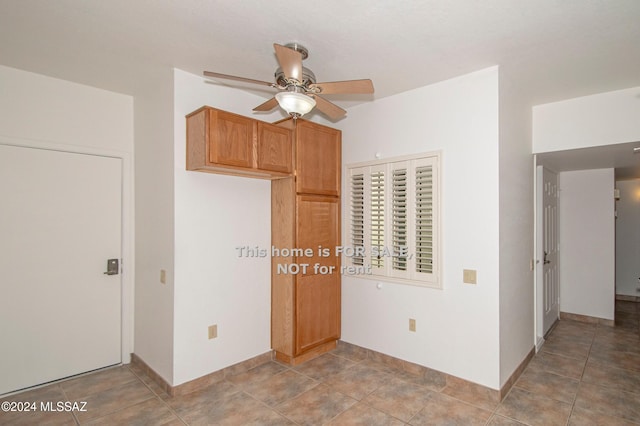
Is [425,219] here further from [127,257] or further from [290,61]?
[127,257]

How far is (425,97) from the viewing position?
10.5 ft

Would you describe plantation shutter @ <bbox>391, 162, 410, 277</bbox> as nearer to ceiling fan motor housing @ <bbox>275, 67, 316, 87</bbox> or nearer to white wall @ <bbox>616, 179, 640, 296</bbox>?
ceiling fan motor housing @ <bbox>275, 67, 316, 87</bbox>

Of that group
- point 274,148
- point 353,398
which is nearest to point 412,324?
point 353,398

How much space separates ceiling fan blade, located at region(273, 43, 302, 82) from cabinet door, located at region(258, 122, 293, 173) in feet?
3.59

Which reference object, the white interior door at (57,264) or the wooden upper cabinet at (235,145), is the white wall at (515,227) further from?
the white interior door at (57,264)

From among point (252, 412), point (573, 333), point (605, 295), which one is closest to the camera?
point (252, 412)

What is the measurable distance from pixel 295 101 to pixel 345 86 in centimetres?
36

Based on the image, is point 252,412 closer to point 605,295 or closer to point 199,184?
point 199,184

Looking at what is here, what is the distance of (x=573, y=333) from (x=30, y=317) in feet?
19.6

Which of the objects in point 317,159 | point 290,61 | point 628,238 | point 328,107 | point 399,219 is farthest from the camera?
point 628,238

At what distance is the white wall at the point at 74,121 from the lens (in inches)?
113

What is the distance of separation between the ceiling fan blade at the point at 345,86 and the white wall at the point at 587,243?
4.38 meters

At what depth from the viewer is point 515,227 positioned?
309 centimetres

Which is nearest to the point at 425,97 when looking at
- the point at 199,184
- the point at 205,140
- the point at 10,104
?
the point at 205,140
